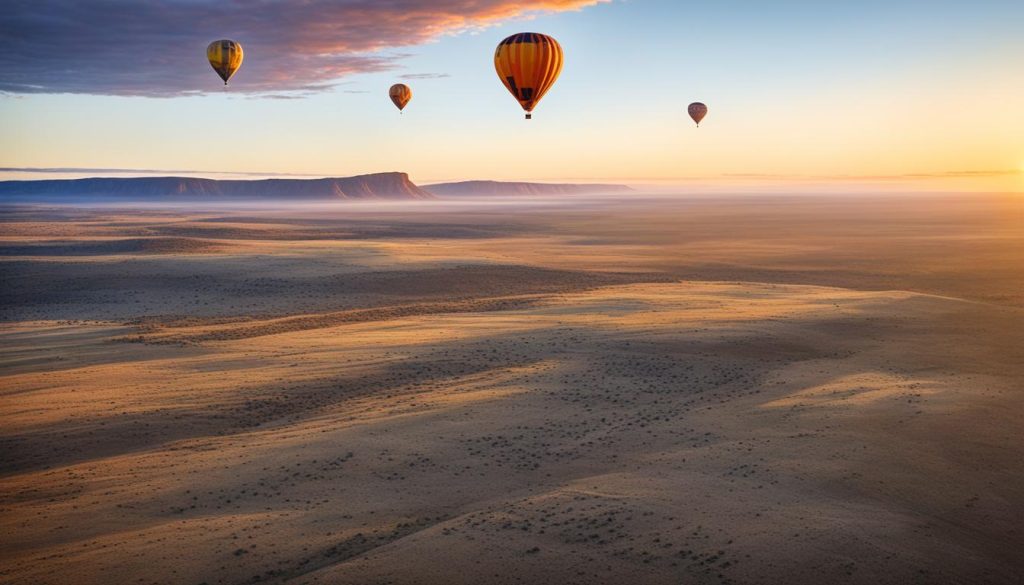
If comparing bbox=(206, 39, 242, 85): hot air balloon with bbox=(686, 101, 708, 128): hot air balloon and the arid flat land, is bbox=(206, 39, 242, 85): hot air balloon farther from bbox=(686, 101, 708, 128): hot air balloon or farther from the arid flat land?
bbox=(686, 101, 708, 128): hot air balloon

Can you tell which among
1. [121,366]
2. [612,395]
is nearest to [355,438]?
[612,395]

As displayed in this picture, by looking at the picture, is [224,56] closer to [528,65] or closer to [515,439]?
[528,65]

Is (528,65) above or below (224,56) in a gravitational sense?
below

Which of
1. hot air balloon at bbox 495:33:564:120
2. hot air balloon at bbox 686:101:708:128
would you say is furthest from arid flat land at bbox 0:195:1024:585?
hot air balloon at bbox 686:101:708:128

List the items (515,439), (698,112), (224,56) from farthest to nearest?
(698,112) → (224,56) → (515,439)

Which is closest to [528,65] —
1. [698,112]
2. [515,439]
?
[515,439]

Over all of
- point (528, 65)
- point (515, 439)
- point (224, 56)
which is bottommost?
point (515, 439)

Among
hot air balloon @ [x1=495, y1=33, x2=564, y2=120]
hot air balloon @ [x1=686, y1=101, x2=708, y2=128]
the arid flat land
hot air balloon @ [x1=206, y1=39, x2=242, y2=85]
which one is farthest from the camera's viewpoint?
hot air balloon @ [x1=686, y1=101, x2=708, y2=128]

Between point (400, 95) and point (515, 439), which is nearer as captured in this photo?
point (515, 439)
